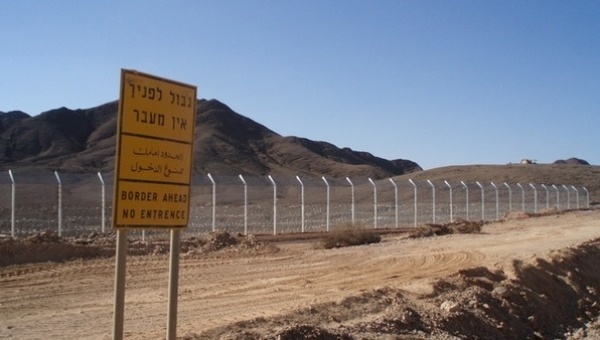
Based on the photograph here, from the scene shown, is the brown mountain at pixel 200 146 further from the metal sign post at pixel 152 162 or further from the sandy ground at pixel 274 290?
the metal sign post at pixel 152 162

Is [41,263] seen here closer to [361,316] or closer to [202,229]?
[361,316]

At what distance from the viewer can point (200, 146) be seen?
4375 inches

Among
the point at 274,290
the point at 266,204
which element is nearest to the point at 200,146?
the point at 266,204

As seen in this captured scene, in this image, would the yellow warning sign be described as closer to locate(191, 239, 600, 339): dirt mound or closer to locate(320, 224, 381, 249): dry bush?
locate(191, 239, 600, 339): dirt mound

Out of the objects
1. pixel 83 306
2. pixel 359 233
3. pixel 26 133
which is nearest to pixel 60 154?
pixel 26 133

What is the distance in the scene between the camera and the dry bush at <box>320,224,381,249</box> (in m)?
28.1

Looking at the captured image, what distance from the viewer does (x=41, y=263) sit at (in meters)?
20.4

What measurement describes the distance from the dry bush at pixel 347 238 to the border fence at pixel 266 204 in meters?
2.80

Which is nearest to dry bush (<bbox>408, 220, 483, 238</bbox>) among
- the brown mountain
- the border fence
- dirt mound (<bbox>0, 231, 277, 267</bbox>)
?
the border fence

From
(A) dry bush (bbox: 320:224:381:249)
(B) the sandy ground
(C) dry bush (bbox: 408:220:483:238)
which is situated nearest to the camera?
(B) the sandy ground

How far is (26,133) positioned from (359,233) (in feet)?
277

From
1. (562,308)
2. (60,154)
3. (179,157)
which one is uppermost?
(60,154)

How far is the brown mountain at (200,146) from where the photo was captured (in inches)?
3746

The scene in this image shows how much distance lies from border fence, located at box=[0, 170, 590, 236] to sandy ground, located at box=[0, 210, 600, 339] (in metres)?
4.96
